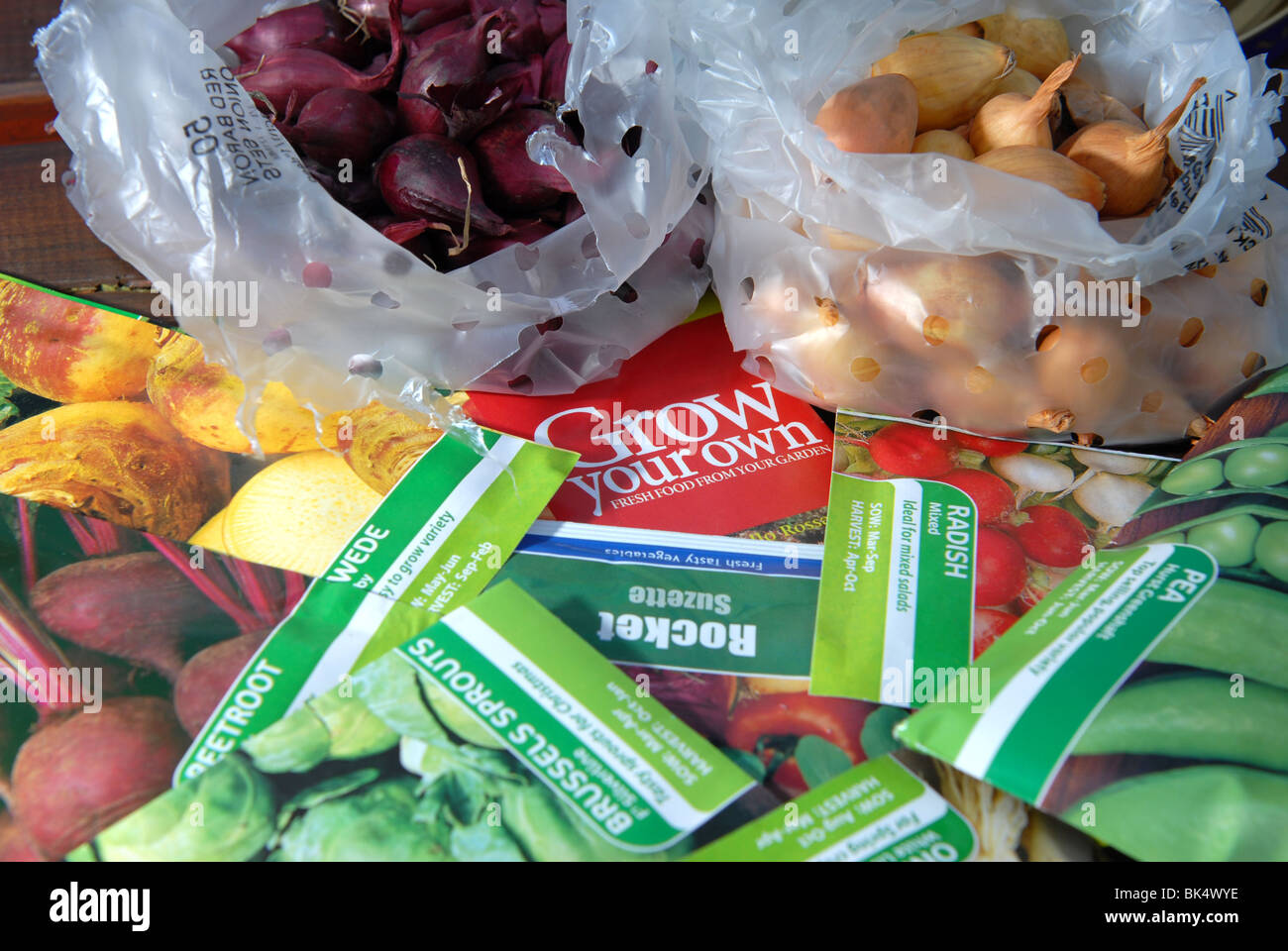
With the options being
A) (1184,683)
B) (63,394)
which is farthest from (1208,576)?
(63,394)

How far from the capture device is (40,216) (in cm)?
78

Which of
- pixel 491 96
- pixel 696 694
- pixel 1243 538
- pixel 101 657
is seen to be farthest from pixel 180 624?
pixel 1243 538

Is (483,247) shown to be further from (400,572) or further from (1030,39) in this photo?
(1030,39)

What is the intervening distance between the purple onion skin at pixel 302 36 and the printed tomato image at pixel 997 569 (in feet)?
1.87

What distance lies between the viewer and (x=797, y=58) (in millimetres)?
627

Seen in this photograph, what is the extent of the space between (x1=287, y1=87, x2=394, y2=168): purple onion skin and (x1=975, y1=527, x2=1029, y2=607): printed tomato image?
1.62ft

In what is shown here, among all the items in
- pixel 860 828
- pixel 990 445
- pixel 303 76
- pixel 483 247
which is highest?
pixel 303 76

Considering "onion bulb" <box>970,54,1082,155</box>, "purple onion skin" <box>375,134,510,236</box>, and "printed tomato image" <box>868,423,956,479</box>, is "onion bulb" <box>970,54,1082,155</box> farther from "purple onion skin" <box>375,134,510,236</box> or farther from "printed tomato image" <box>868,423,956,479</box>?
"purple onion skin" <box>375,134,510,236</box>

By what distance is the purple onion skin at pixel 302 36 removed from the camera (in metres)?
0.68

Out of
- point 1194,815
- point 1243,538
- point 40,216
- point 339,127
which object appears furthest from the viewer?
point 40,216

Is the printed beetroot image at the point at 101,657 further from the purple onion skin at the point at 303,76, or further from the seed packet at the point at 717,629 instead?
the purple onion skin at the point at 303,76

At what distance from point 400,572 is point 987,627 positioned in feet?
1.15

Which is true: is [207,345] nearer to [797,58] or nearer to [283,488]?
[283,488]
